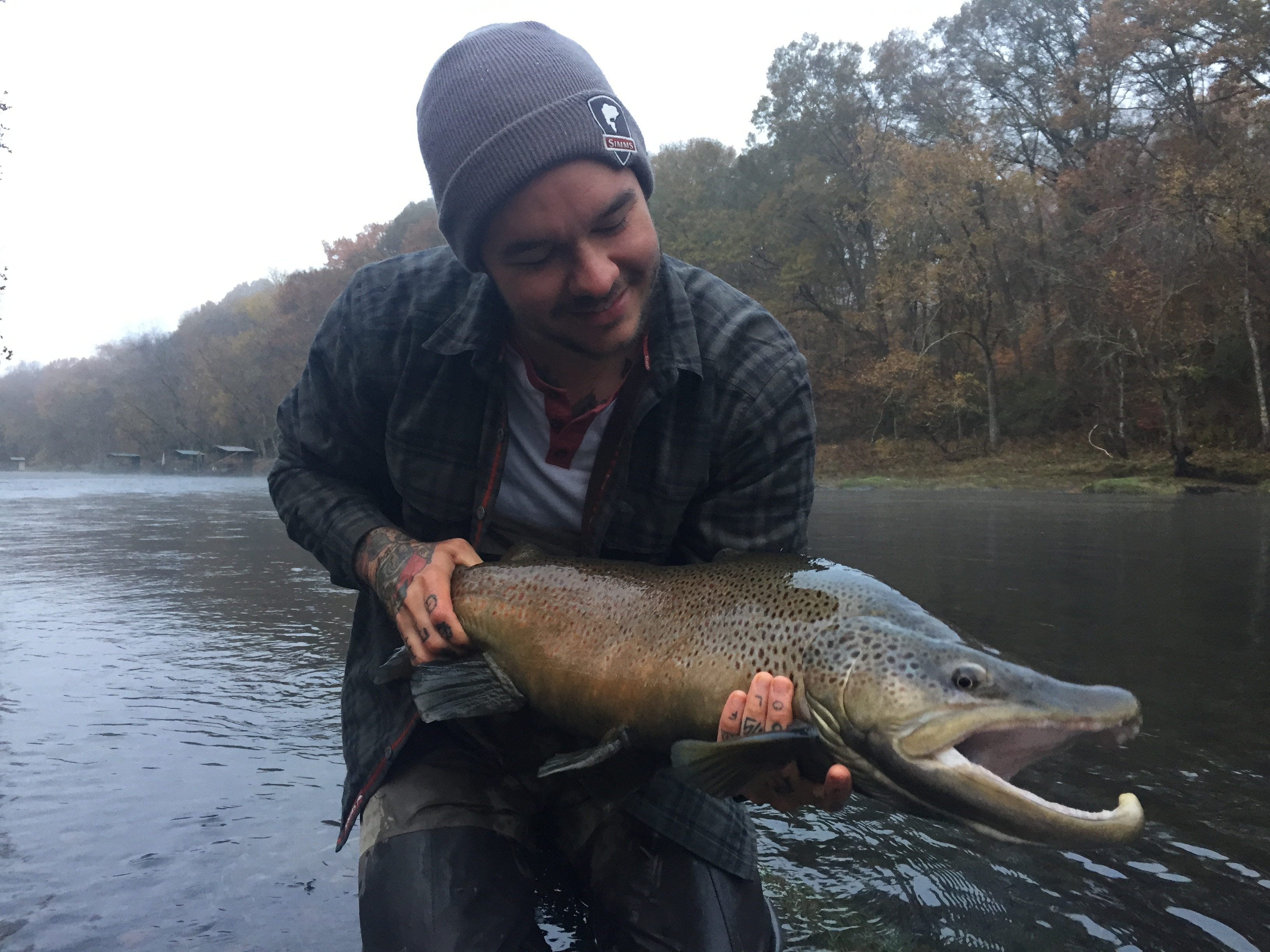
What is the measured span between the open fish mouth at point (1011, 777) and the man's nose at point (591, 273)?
1159 mm

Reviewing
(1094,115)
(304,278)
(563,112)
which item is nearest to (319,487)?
(563,112)

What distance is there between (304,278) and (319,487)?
64816 millimetres

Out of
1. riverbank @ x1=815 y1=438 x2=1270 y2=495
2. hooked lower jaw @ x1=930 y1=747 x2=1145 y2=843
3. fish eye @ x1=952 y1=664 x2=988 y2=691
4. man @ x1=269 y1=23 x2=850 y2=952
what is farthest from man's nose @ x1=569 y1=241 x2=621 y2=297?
riverbank @ x1=815 y1=438 x2=1270 y2=495

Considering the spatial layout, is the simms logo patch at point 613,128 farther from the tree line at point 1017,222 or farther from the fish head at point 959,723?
the tree line at point 1017,222

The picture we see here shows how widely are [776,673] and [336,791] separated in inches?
74.8

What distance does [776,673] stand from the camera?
182 centimetres

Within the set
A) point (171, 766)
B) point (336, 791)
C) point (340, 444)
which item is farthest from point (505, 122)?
point (171, 766)

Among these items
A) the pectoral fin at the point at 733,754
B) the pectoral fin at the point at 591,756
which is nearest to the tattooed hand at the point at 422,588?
the pectoral fin at the point at 591,756

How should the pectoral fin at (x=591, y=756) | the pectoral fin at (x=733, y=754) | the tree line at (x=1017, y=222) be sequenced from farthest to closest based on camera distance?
the tree line at (x=1017, y=222) < the pectoral fin at (x=591, y=756) < the pectoral fin at (x=733, y=754)

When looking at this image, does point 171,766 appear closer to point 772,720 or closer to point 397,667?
point 397,667

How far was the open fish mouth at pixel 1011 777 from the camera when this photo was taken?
138 centimetres

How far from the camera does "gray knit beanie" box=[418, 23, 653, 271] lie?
2102 mm

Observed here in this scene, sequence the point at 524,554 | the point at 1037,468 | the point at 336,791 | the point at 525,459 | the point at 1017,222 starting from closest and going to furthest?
the point at 524,554 → the point at 525,459 → the point at 336,791 → the point at 1037,468 → the point at 1017,222

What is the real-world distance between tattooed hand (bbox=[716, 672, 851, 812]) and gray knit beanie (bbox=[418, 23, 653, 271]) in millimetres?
1223
